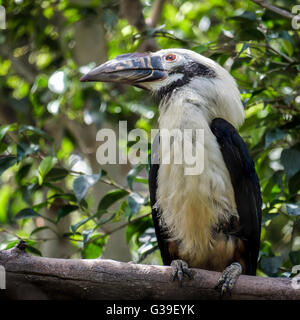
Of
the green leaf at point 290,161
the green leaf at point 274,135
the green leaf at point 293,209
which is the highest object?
the green leaf at point 274,135

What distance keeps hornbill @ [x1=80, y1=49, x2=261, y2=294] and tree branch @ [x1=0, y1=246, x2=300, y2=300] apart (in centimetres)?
43

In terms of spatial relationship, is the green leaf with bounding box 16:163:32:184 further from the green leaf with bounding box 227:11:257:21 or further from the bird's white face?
the green leaf with bounding box 227:11:257:21

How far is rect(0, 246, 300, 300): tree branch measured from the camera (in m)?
3.76

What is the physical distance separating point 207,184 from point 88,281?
1.37 metres

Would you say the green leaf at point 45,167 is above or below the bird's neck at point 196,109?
below

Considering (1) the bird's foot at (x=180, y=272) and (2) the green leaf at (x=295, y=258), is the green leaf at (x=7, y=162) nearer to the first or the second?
(1) the bird's foot at (x=180, y=272)

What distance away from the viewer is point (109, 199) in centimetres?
546

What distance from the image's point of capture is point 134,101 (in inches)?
285

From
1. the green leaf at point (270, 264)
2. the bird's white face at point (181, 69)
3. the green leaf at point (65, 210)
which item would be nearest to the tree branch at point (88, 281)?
the green leaf at point (270, 264)

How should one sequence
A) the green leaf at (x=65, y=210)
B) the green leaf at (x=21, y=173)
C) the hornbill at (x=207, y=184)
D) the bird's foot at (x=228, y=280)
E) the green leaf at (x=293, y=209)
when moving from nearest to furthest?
the bird's foot at (x=228, y=280), the green leaf at (x=293, y=209), the hornbill at (x=207, y=184), the green leaf at (x=65, y=210), the green leaf at (x=21, y=173)

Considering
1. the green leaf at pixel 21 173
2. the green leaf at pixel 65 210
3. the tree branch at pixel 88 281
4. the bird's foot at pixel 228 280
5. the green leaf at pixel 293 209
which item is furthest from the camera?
the green leaf at pixel 21 173

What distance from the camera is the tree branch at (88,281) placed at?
12.3ft

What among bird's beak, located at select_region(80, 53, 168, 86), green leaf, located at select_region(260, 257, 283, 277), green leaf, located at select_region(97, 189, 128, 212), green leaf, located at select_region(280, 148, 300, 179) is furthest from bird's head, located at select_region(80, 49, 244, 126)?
green leaf, located at select_region(260, 257, 283, 277)

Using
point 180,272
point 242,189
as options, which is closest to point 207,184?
point 242,189
